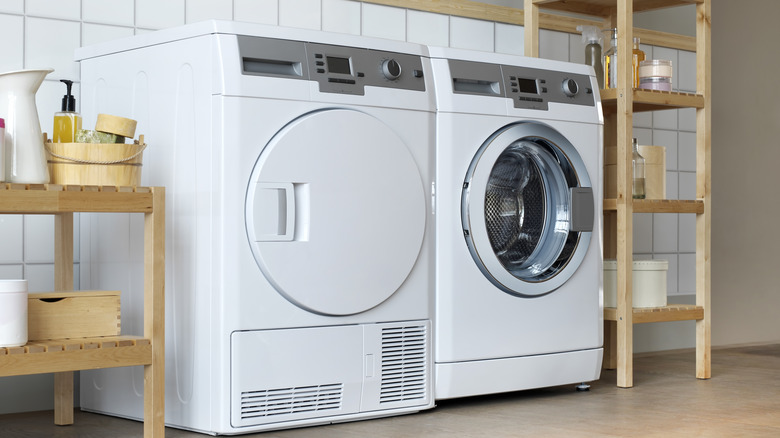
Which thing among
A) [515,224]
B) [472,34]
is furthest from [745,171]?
[515,224]

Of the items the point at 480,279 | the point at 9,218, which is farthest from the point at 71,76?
the point at 480,279

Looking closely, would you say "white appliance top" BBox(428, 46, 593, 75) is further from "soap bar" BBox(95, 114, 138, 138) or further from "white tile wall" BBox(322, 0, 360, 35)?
"soap bar" BBox(95, 114, 138, 138)

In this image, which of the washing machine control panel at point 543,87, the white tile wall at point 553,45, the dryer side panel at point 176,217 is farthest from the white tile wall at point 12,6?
the white tile wall at point 553,45

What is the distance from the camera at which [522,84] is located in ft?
9.53

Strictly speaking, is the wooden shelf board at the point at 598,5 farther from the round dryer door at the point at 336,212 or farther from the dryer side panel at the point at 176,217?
the dryer side panel at the point at 176,217

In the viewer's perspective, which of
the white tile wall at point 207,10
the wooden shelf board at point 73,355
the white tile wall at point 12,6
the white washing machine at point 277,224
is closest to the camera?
the wooden shelf board at point 73,355

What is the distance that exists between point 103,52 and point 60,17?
206mm

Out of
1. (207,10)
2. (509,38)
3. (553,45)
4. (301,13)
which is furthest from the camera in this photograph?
(553,45)

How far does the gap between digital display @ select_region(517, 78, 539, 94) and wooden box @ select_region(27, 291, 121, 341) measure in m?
1.32

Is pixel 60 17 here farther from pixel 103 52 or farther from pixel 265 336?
pixel 265 336

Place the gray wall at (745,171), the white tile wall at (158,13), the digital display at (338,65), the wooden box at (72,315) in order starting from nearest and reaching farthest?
the wooden box at (72,315) < the digital display at (338,65) < the white tile wall at (158,13) < the gray wall at (745,171)

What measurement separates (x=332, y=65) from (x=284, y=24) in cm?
78

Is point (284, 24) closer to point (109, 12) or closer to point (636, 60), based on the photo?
point (109, 12)

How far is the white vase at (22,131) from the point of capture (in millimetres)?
2064
